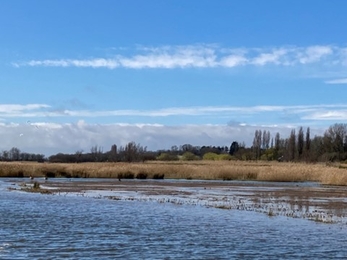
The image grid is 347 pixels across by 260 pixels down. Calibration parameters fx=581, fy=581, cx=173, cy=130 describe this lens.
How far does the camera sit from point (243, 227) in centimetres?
2336

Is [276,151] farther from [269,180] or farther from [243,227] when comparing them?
[243,227]

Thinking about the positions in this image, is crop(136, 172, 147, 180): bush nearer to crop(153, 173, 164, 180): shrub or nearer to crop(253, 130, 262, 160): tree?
crop(153, 173, 164, 180): shrub

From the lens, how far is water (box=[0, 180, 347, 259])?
17.3 m

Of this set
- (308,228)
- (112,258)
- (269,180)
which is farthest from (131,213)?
(269,180)

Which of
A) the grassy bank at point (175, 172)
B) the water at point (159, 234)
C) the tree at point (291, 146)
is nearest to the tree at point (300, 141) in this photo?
the tree at point (291, 146)

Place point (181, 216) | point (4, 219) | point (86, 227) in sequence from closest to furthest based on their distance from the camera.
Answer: point (86, 227) < point (4, 219) < point (181, 216)

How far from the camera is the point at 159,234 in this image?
2116cm

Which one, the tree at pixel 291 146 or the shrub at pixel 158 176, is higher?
the tree at pixel 291 146

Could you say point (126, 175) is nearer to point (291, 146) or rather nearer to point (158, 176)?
point (158, 176)

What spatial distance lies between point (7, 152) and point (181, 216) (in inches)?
6153

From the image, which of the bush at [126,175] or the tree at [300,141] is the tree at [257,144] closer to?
the tree at [300,141]

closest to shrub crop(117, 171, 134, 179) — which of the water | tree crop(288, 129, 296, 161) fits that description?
the water

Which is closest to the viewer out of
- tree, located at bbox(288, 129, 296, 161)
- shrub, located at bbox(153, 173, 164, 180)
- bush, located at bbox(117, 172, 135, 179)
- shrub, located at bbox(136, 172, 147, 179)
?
shrub, located at bbox(136, 172, 147, 179)

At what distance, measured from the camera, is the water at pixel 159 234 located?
17.3 meters
